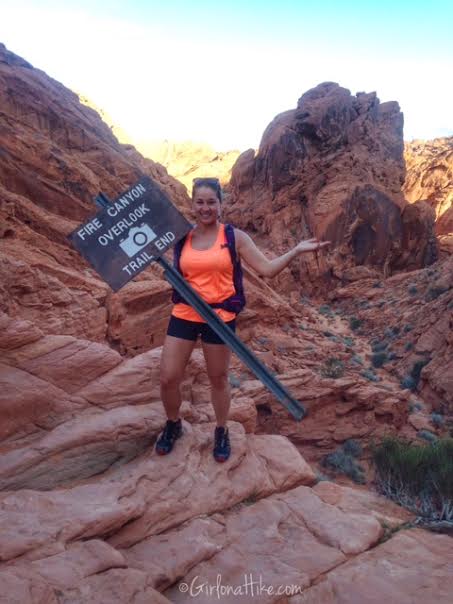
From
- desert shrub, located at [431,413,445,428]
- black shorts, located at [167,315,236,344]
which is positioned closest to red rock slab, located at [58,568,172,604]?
black shorts, located at [167,315,236,344]

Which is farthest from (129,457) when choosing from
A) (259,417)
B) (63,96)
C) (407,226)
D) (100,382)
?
(407,226)

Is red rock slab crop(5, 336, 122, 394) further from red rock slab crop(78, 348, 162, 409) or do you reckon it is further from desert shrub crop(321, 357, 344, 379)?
desert shrub crop(321, 357, 344, 379)

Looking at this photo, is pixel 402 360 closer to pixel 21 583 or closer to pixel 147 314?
pixel 147 314

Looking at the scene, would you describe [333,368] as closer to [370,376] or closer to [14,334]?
[370,376]

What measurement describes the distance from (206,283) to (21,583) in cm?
184

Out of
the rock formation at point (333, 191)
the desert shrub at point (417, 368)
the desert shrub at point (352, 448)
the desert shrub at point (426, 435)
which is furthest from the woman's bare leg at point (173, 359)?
the rock formation at point (333, 191)

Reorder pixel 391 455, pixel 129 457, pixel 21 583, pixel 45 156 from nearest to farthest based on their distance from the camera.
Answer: pixel 21 583 < pixel 129 457 < pixel 391 455 < pixel 45 156

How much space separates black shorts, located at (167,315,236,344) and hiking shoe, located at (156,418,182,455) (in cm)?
76

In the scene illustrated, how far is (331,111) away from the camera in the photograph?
870 inches

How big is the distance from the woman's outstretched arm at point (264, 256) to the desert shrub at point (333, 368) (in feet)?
25.7

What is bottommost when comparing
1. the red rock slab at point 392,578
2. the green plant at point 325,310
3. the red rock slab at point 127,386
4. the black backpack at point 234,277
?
the green plant at point 325,310

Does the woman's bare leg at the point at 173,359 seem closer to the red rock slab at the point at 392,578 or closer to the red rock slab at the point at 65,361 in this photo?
the red rock slab at the point at 65,361

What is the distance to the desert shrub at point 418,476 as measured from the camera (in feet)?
16.2

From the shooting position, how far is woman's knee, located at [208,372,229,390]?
3150 millimetres
